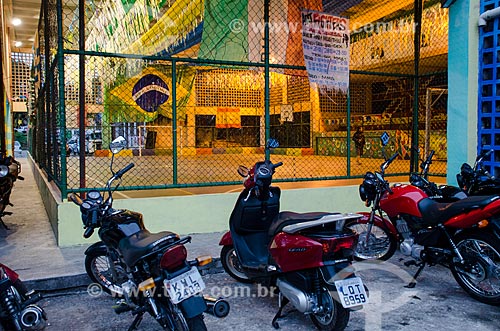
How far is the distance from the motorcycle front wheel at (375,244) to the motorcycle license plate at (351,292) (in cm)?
175

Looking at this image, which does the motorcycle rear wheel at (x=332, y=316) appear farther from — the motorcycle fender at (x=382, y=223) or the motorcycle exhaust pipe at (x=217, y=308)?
the motorcycle fender at (x=382, y=223)

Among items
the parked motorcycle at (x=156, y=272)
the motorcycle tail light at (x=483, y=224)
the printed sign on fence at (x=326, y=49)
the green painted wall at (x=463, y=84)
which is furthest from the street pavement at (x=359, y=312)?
the printed sign on fence at (x=326, y=49)

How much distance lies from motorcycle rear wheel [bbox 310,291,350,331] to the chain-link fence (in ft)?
7.29

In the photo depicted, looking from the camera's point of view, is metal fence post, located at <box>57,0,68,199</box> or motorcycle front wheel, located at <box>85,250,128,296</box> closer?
motorcycle front wheel, located at <box>85,250,128,296</box>

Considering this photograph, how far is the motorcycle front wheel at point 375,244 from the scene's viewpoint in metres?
4.80

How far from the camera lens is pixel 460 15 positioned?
6.06 m

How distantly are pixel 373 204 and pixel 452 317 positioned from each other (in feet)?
4.71

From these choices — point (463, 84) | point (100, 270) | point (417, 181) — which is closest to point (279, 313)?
point (100, 270)

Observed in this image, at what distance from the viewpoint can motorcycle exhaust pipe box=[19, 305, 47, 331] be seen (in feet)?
8.93

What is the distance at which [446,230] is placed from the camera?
397 cm

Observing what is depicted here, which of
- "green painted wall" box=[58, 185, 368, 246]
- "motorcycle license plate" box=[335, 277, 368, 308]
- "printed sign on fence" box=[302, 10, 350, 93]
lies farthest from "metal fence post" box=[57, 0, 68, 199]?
"motorcycle license plate" box=[335, 277, 368, 308]

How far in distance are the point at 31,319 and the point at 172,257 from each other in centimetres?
94

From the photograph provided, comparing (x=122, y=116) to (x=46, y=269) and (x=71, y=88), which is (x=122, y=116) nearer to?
(x=71, y=88)

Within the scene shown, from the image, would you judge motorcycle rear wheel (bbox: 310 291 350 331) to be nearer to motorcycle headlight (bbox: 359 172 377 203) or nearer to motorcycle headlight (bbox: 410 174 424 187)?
motorcycle headlight (bbox: 359 172 377 203)
